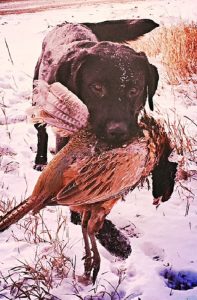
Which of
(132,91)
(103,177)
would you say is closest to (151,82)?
(132,91)

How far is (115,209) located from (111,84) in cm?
59

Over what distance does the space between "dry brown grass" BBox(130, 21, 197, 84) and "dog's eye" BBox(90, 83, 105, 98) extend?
631mm

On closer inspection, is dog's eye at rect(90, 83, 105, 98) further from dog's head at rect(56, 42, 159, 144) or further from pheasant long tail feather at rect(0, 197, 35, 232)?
pheasant long tail feather at rect(0, 197, 35, 232)

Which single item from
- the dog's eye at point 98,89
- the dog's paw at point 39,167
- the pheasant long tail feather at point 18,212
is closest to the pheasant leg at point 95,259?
the pheasant long tail feather at point 18,212

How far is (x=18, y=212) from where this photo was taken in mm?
1946

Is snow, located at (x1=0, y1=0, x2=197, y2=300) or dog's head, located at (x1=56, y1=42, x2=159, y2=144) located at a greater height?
dog's head, located at (x1=56, y1=42, x2=159, y2=144)

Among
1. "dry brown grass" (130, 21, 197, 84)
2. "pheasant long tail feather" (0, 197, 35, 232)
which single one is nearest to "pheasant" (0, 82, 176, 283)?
"pheasant long tail feather" (0, 197, 35, 232)

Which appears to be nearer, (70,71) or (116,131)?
(116,131)

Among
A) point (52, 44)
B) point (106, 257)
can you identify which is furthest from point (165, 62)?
point (106, 257)

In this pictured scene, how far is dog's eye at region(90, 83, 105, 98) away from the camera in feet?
6.73

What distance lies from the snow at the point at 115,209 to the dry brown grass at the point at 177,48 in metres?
0.07

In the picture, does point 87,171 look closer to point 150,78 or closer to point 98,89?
point 98,89

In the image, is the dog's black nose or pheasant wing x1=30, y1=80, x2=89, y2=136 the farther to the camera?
pheasant wing x1=30, y1=80, x2=89, y2=136

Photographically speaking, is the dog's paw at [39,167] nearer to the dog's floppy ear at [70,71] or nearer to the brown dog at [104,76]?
the brown dog at [104,76]
